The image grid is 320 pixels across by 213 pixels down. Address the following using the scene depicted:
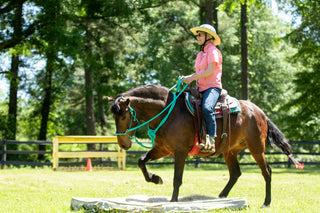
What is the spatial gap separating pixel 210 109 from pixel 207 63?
0.90 metres

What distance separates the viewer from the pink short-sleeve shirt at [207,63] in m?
7.08

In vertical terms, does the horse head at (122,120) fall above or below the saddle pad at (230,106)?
below

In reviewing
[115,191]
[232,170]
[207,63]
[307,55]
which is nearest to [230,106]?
[207,63]

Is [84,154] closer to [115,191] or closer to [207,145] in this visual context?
[115,191]

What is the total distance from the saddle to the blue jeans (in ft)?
0.30

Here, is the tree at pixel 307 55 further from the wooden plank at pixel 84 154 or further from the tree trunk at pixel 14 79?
the tree trunk at pixel 14 79

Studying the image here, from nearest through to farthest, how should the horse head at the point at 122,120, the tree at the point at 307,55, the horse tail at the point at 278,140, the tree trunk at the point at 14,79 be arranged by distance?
the horse head at the point at 122,120, the horse tail at the point at 278,140, the tree trunk at the point at 14,79, the tree at the point at 307,55

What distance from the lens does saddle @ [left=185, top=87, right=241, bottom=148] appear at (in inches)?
276

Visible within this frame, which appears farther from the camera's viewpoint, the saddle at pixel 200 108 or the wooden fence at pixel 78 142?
the wooden fence at pixel 78 142

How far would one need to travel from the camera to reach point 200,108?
7.11 metres

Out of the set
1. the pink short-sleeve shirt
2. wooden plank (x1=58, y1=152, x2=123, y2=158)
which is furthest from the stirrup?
wooden plank (x1=58, y1=152, x2=123, y2=158)

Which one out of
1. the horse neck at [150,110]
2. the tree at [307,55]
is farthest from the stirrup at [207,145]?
the tree at [307,55]

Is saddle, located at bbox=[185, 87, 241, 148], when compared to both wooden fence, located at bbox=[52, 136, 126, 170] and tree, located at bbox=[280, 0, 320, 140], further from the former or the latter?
tree, located at bbox=[280, 0, 320, 140]

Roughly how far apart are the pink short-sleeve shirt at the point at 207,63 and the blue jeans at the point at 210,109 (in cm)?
18
